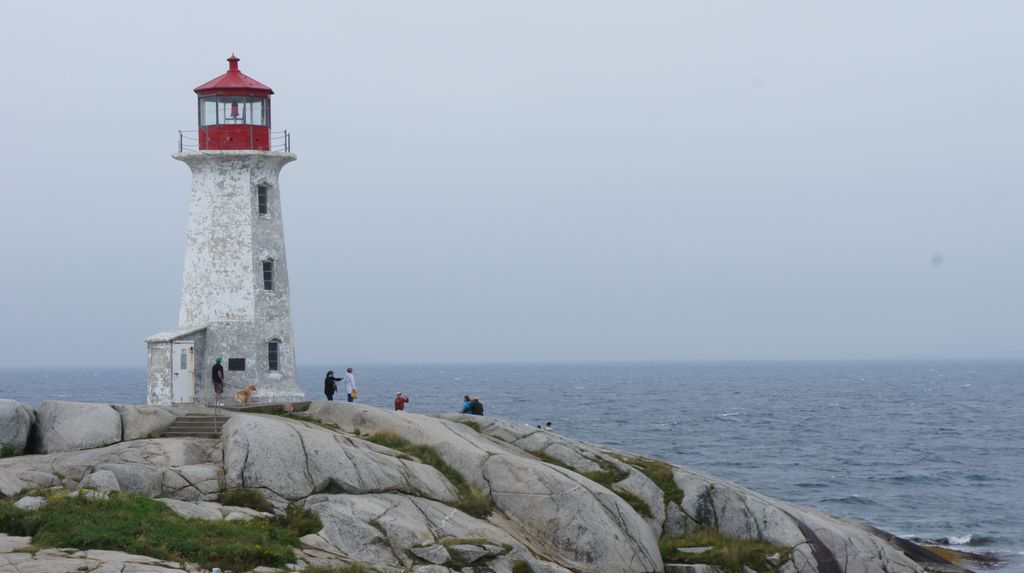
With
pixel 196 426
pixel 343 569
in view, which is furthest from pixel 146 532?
pixel 196 426

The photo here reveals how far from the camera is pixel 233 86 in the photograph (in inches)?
1481

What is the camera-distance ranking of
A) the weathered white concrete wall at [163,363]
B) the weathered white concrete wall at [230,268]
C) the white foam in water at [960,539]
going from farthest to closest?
the white foam in water at [960,539], the weathered white concrete wall at [230,268], the weathered white concrete wall at [163,363]

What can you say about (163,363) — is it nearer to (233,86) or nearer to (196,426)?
(196,426)

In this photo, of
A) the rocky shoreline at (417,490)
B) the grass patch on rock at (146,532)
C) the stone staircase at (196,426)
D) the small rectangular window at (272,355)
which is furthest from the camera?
the small rectangular window at (272,355)

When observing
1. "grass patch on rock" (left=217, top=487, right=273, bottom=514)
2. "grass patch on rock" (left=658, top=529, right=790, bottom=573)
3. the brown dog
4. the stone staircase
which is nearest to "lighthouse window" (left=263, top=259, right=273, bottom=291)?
the brown dog

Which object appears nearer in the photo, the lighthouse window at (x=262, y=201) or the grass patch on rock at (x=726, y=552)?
the grass patch on rock at (x=726, y=552)

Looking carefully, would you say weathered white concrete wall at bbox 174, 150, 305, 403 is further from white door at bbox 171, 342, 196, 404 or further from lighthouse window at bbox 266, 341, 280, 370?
white door at bbox 171, 342, 196, 404

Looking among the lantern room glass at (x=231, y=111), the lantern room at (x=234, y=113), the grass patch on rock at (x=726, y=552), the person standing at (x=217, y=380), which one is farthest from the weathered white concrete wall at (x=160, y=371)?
the grass patch on rock at (x=726, y=552)

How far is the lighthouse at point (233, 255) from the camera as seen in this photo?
3725cm

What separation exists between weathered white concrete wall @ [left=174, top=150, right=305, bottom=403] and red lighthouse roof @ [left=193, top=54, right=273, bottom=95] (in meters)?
2.22

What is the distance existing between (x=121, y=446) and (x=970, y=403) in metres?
112

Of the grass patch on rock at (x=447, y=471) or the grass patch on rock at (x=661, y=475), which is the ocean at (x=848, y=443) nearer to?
the grass patch on rock at (x=447, y=471)

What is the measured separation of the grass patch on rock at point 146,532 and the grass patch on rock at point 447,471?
5.80m

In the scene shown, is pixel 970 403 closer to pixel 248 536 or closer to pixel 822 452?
pixel 822 452
